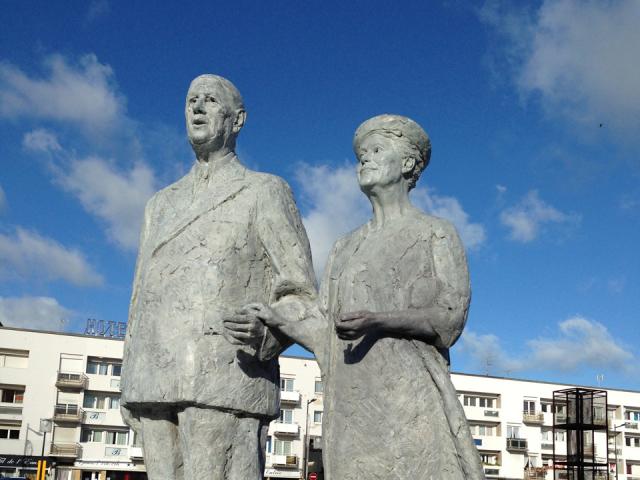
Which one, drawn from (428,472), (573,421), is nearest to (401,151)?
(428,472)

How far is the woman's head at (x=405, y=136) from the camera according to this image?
4.12m

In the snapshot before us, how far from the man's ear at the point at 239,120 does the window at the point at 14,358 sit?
36401mm

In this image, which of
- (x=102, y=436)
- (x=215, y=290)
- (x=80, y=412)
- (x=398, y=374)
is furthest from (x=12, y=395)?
(x=398, y=374)

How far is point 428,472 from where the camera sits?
3.67m

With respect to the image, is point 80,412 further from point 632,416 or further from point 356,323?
point 356,323

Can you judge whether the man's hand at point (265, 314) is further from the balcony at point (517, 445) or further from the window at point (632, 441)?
the window at point (632, 441)

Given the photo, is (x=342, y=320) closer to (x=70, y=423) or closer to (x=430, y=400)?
(x=430, y=400)

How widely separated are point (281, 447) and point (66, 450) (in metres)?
10.4

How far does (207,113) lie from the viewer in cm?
499

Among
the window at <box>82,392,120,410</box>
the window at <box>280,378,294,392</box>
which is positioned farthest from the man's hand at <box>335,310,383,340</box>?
the window at <box>280,378,294,392</box>

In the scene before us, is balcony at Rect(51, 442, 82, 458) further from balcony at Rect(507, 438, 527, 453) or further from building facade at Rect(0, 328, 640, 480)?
balcony at Rect(507, 438, 527, 453)

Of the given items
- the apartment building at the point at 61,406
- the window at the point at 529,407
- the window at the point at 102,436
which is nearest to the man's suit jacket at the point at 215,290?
the apartment building at the point at 61,406

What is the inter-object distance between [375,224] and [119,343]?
38327 mm

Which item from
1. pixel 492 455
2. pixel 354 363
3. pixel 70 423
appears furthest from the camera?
pixel 492 455
